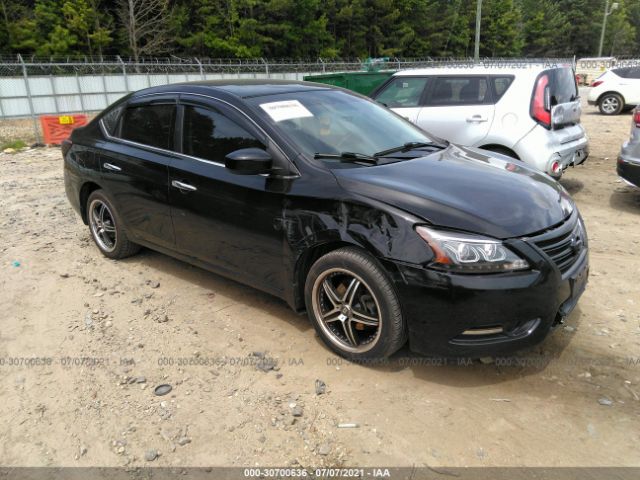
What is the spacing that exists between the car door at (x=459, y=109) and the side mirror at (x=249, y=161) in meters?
4.23

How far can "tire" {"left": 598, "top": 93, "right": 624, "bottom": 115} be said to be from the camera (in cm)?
1661

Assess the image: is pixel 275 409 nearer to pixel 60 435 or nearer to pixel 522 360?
pixel 60 435

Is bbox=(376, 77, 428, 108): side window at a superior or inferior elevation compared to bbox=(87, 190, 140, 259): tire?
superior

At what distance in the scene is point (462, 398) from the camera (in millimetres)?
3002

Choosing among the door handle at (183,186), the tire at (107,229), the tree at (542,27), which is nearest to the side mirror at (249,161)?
the door handle at (183,186)

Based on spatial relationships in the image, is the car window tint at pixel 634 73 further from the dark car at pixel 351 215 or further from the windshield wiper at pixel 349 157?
the windshield wiper at pixel 349 157

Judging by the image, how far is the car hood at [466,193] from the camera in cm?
290

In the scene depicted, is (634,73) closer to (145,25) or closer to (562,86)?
(562,86)

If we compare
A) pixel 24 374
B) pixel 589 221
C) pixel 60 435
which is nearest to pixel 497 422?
pixel 60 435

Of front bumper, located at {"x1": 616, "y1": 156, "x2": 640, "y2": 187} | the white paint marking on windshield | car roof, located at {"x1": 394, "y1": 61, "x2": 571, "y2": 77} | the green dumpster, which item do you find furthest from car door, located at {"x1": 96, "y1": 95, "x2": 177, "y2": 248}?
the green dumpster

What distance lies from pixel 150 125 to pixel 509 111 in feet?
14.6

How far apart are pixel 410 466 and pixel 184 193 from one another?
2532mm

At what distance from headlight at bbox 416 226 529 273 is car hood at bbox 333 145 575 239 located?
6cm

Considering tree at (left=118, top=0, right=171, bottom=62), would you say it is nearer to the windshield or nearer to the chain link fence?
the chain link fence
